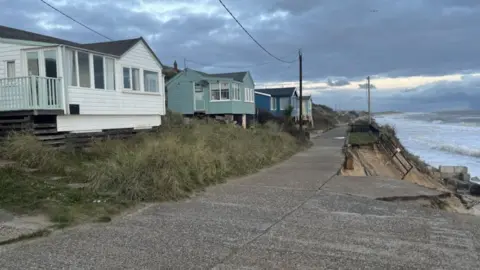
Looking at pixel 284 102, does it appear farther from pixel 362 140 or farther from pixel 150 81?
pixel 150 81

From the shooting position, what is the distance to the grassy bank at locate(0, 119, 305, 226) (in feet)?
23.1

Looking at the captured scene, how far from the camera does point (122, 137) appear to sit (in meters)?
16.4

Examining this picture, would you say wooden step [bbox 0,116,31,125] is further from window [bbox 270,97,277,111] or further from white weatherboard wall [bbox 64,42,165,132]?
window [bbox 270,97,277,111]

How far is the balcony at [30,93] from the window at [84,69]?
1.23m

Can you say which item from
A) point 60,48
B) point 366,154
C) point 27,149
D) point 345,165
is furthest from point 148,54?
point 366,154

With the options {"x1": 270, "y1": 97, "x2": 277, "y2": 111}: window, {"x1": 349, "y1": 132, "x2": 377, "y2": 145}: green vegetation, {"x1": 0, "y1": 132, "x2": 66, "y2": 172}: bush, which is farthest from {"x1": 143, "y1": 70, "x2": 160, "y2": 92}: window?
{"x1": 270, "y1": 97, "x2": 277, "y2": 111}: window

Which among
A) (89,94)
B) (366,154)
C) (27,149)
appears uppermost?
(89,94)

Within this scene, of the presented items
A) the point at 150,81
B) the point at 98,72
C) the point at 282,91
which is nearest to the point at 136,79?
the point at 150,81

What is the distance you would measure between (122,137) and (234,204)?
384 inches

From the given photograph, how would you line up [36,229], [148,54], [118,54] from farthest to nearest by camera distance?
[148,54]
[118,54]
[36,229]

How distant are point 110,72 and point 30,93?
3.92 meters

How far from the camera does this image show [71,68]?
13.8m

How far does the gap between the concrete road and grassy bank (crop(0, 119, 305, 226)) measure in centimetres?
60

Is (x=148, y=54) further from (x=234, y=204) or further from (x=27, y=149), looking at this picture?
(x=234, y=204)
